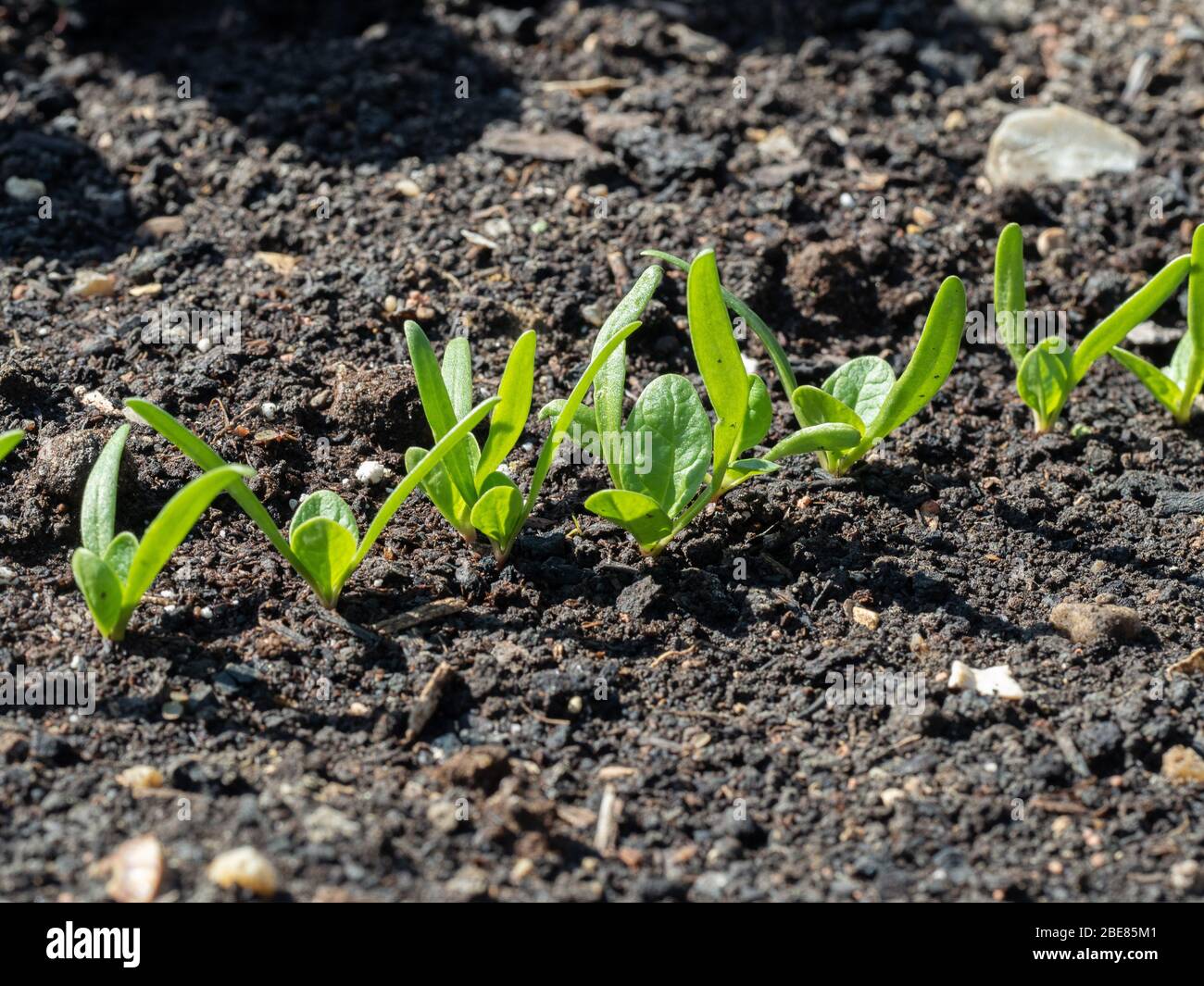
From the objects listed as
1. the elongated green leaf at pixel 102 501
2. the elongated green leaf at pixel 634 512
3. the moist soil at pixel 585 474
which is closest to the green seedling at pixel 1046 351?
the moist soil at pixel 585 474

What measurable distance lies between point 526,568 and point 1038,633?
1.08 meters

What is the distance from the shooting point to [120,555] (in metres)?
2.35

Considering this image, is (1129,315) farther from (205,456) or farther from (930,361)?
(205,456)

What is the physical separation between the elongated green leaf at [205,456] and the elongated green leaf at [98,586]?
256 millimetres

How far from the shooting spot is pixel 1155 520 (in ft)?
9.52

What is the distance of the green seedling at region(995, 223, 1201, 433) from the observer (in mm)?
2941

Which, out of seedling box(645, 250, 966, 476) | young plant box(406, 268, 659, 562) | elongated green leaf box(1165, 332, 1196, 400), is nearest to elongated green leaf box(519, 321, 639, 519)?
young plant box(406, 268, 659, 562)

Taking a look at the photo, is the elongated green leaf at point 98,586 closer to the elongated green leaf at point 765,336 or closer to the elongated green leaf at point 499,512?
the elongated green leaf at point 499,512

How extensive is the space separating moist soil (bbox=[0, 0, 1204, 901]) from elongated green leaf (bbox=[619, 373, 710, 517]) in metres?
0.19

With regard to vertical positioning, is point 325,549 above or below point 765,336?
below

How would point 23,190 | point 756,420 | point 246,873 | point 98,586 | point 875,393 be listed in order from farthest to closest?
point 23,190
point 875,393
point 756,420
point 98,586
point 246,873

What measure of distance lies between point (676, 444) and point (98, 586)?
3.84ft

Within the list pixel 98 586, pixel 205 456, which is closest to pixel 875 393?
pixel 205 456
